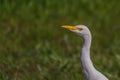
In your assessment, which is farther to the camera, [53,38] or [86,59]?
[53,38]

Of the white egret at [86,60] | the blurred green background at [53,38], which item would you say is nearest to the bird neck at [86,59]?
the white egret at [86,60]

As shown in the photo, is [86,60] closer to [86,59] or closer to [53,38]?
[86,59]

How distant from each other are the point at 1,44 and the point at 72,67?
130 centimetres

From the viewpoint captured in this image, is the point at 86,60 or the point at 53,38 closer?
the point at 86,60

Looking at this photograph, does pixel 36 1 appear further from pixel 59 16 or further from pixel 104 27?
pixel 104 27

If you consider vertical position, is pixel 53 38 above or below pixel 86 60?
below

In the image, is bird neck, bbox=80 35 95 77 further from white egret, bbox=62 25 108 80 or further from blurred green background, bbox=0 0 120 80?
blurred green background, bbox=0 0 120 80

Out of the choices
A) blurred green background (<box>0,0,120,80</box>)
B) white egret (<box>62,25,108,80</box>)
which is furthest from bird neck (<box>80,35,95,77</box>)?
blurred green background (<box>0,0,120,80</box>)

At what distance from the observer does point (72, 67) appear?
9.48 metres

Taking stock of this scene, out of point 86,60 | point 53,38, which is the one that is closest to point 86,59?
point 86,60

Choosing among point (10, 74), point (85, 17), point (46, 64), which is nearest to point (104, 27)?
point (85, 17)

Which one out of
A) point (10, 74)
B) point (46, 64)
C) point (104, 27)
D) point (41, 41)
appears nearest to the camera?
point (10, 74)

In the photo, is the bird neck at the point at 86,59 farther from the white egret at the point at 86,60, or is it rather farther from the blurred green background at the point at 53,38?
the blurred green background at the point at 53,38

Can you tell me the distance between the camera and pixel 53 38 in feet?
35.6
